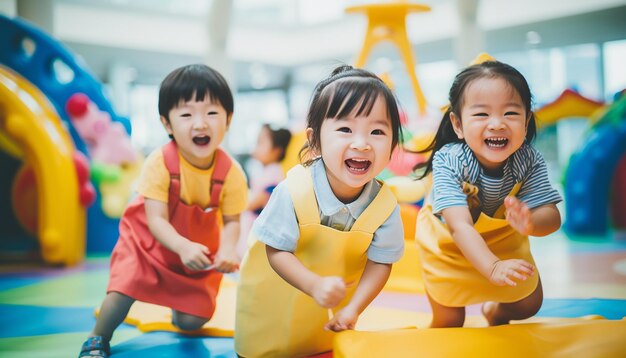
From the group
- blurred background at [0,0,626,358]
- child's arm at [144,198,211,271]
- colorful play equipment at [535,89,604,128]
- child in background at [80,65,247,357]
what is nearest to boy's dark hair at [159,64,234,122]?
child in background at [80,65,247,357]

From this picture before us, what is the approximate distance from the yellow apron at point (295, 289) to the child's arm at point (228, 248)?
148 mm

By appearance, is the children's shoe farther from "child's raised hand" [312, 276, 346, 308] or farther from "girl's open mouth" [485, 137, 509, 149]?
"girl's open mouth" [485, 137, 509, 149]

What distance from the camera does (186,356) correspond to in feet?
5.84

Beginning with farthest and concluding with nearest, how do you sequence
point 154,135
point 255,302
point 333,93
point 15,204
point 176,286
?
point 154,135 < point 15,204 < point 176,286 < point 255,302 < point 333,93

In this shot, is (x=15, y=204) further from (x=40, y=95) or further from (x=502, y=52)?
(x=502, y=52)

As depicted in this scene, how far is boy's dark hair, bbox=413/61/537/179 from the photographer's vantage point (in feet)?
5.46

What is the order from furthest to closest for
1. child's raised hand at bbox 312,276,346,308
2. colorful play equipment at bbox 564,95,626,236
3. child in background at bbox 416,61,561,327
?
1. colorful play equipment at bbox 564,95,626,236
2. child in background at bbox 416,61,561,327
3. child's raised hand at bbox 312,276,346,308

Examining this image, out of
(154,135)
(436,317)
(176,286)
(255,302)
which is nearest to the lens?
(255,302)

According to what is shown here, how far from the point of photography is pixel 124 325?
230 centimetres

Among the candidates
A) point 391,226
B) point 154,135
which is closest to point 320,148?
point 391,226

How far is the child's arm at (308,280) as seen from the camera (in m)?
1.31

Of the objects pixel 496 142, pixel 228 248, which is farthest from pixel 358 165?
pixel 228 248

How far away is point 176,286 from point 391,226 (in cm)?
85

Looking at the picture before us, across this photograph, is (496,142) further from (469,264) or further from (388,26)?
(388,26)
